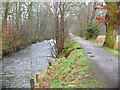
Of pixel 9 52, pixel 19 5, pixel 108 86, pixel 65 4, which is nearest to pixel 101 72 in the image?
pixel 108 86

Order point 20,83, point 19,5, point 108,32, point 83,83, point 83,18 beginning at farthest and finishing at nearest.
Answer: point 83,18, point 19,5, point 108,32, point 20,83, point 83,83

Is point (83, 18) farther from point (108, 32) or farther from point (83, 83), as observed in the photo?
point (83, 83)

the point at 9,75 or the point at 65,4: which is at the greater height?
the point at 65,4

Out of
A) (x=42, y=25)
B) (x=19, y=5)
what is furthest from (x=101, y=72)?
(x=42, y=25)

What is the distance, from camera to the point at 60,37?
11148 millimetres

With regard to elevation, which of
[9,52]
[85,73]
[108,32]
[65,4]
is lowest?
[9,52]

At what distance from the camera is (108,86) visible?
3742 millimetres

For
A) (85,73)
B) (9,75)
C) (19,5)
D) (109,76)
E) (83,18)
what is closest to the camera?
(109,76)

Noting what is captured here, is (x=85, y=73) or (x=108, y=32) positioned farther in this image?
(x=108, y=32)

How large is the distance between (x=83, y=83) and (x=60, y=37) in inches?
291

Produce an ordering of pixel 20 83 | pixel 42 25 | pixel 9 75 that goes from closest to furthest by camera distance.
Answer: pixel 20 83, pixel 9 75, pixel 42 25

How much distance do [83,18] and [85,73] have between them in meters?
23.8

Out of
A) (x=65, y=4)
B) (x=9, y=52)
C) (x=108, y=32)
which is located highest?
(x=65, y=4)

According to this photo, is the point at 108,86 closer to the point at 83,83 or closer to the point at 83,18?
the point at 83,83
